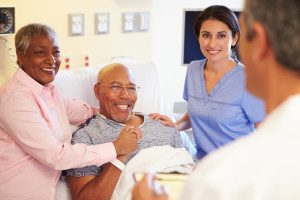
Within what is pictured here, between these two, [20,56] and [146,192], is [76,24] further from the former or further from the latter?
[146,192]

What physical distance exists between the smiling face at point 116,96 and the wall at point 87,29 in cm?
70

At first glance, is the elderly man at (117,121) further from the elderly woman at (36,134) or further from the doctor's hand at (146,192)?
the doctor's hand at (146,192)

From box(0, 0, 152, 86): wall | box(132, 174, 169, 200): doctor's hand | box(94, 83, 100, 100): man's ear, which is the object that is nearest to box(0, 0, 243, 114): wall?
box(0, 0, 152, 86): wall

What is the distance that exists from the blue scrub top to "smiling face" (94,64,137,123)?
36 cm

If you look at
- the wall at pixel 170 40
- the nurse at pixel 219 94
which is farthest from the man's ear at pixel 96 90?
the wall at pixel 170 40

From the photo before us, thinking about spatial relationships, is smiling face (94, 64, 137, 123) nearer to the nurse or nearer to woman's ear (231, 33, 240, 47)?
the nurse

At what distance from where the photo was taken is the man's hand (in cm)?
190

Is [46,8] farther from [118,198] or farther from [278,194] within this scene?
[278,194]

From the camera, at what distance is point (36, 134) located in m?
1.68

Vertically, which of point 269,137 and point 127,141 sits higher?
point 269,137

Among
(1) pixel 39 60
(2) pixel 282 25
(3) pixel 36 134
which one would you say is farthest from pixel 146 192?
(1) pixel 39 60

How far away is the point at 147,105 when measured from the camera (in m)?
2.67

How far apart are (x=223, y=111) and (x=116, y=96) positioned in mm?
558

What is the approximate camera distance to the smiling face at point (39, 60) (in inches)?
72.2
